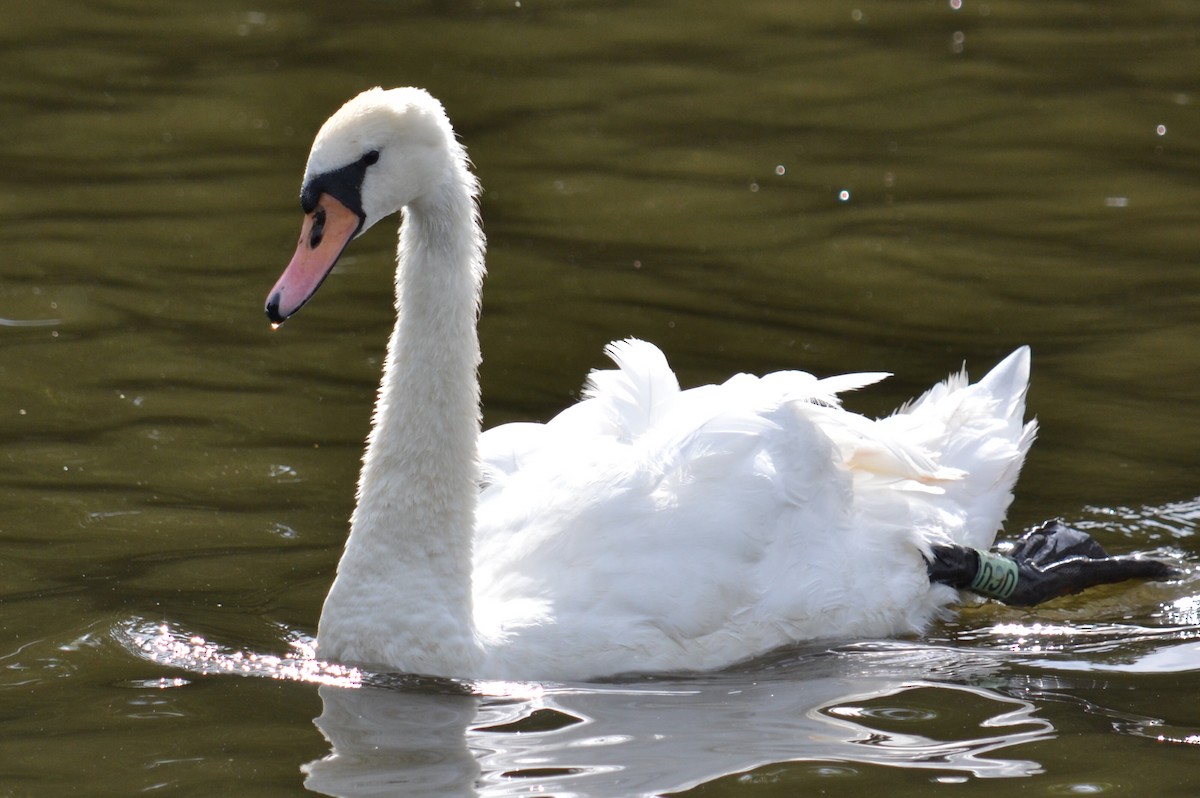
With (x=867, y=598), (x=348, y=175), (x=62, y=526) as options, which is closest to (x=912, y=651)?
(x=867, y=598)

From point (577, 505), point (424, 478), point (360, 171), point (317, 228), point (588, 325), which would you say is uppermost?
point (360, 171)

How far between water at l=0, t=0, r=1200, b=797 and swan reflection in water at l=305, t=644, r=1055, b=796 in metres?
0.02

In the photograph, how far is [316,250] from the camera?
6.04 metres

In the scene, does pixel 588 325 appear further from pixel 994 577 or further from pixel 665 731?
pixel 665 731

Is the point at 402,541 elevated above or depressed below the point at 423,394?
below

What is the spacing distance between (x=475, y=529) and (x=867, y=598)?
1396 mm

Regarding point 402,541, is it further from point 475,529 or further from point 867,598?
point 867,598

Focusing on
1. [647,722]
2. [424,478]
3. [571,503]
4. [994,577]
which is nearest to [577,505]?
[571,503]

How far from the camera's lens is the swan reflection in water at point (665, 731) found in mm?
5402

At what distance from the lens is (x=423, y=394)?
6.45m

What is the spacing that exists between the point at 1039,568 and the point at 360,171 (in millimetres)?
3032

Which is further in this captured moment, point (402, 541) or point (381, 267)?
point (381, 267)

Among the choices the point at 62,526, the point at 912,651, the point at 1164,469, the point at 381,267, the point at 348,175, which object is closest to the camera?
the point at 348,175

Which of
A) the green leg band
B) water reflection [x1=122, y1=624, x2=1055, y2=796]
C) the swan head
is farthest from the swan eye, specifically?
the green leg band
